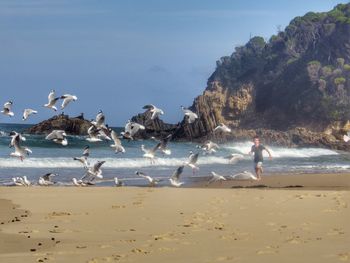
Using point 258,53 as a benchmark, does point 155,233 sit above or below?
below

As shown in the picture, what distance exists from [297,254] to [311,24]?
309 ft

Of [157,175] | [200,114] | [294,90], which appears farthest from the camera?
[294,90]

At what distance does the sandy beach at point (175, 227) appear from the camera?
7.11m

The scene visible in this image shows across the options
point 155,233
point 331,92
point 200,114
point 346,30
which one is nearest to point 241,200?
point 155,233

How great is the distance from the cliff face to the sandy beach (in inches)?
2096

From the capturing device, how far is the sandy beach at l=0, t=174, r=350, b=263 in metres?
7.11

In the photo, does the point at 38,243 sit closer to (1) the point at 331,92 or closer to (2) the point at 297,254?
(2) the point at 297,254

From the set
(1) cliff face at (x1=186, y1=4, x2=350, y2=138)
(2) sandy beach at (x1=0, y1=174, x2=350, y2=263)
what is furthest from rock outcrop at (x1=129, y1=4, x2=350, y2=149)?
(2) sandy beach at (x1=0, y1=174, x2=350, y2=263)

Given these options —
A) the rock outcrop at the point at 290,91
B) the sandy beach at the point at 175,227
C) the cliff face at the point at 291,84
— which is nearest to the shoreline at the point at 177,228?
the sandy beach at the point at 175,227

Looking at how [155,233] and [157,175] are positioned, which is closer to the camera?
[155,233]

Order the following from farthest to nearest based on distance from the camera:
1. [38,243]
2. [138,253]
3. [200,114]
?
1. [200,114]
2. [38,243]
3. [138,253]

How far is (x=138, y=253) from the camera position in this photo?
23.7 feet

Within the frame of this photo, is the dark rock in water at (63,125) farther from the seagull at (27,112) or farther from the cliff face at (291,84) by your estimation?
the seagull at (27,112)

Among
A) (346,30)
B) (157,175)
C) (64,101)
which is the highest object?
(346,30)
